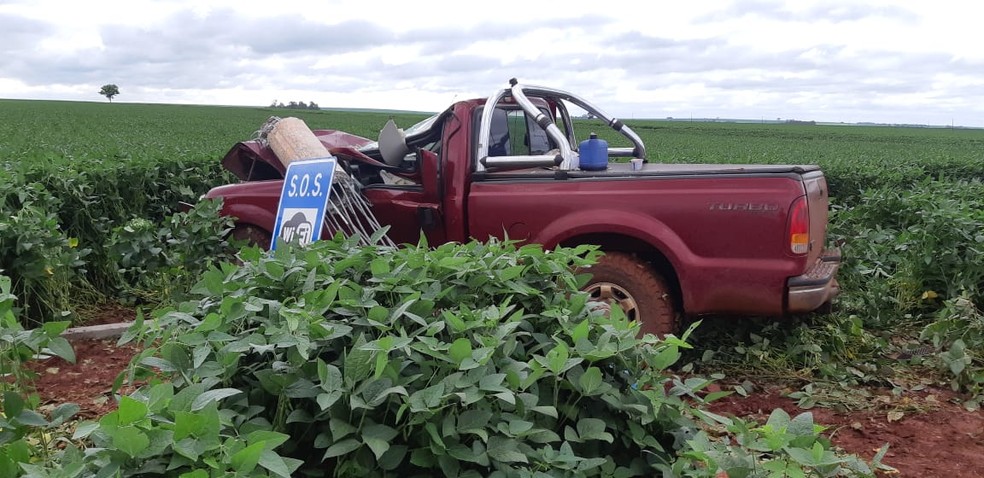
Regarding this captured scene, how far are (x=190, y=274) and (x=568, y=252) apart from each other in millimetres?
3910

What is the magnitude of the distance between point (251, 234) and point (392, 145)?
4.51ft

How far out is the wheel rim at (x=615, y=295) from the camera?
4.59m

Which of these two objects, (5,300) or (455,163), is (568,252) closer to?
(5,300)

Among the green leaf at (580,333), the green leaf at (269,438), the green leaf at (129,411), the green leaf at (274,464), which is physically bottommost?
the green leaf at (274,464)

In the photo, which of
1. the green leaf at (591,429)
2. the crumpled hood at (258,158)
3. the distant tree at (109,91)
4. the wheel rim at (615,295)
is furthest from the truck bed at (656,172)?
the distant tree at (109,91)

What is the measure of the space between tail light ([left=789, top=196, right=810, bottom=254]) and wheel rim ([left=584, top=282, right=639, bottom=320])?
1.01m

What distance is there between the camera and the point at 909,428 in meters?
3.95

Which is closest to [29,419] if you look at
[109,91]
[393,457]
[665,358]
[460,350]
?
[393,457]

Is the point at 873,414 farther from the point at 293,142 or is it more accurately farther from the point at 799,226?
the point at 293,142

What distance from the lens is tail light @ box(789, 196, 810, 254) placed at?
421cm

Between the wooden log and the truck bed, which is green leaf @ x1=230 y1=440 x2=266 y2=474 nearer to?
the truck bed

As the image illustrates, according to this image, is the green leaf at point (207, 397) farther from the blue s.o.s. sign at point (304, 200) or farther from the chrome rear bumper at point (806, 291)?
the chrome rear bumper at point (806, 291)

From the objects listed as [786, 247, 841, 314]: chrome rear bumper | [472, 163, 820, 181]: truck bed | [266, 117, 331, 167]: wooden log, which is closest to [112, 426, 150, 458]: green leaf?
[472, 163, 820, 181]: truck bed

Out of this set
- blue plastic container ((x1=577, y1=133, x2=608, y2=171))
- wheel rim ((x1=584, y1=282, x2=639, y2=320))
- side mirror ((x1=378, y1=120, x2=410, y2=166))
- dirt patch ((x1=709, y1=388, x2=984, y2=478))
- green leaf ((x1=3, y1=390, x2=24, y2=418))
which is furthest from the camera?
side mirror ((x1=378, y1=120, x2=410, y2=166))
